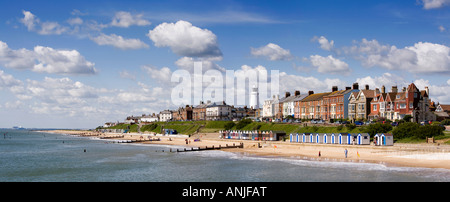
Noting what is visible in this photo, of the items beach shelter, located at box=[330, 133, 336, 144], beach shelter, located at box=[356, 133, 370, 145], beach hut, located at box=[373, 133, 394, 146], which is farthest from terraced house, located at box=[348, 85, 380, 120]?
beach hut, located at box=[373, 133, 394, 146]

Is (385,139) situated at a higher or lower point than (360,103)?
lower

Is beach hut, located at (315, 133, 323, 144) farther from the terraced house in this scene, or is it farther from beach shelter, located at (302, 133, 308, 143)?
the terraced house

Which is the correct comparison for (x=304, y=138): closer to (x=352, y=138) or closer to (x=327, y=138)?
(x=327, y=138)

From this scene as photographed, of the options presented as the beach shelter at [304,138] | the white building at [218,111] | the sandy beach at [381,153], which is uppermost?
the white building at [218,111]

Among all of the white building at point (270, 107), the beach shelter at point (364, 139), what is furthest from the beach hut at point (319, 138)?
the white building at point (270, 107)

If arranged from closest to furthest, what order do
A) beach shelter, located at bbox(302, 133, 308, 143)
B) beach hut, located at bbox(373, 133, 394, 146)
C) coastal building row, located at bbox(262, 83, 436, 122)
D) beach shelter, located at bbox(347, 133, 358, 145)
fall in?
1. beach hut, located at bbox(373, 133, 394, 146)
2. beach shelter, located at bbox(347, 133, 358, 145)
3. beach shelter, located at bbox(302, 133, 308, 143)
4. coastal building row, located at bbox(262, 83, 436, 122)

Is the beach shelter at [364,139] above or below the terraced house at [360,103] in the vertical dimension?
below

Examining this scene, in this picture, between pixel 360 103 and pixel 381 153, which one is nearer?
pixel 381 153

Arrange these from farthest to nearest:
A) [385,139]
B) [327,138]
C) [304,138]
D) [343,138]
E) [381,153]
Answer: [304,138]
[327,138]
[343,138]
[385,139]
[381,153]

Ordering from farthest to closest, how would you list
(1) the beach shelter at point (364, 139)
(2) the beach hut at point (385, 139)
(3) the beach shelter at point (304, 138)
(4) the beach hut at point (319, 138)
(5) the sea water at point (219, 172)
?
(3) the beach shelter at point (304, 138) < (4) the beach hut at point (319, 138) < (1) the beach shelter at point (364, 139) < (2) the beach hut at point (385, 139) < (5) the sea water at point (219, 172)

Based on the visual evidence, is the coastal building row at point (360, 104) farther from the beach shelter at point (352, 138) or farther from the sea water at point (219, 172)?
the sea water at point (219, 172)

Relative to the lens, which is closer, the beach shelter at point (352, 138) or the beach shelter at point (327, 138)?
the beach shelter at point (352, 138)

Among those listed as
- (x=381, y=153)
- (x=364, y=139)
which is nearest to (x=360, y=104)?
(x=364, y=139)
